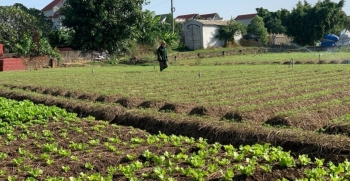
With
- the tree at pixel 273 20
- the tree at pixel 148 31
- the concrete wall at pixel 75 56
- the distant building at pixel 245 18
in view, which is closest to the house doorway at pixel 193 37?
the tree at pixel 148 31

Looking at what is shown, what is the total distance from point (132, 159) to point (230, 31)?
2005 inches

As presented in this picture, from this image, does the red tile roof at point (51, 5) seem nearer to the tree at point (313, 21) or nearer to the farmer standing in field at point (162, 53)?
the tree at point (313, 21)

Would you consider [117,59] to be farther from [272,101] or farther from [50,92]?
[272,101]

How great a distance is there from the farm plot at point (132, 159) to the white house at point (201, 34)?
4612cm

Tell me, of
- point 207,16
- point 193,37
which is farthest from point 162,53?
point 207,16

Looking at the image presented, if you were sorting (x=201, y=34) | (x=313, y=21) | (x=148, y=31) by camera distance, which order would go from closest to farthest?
1. (x=148, y=31)
2. (x=201, y=34)
3. (x=313, y=21)

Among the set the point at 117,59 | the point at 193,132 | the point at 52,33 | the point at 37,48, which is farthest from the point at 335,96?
the point at 52,33

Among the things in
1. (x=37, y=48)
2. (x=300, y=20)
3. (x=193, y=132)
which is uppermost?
(x=300, y=20)

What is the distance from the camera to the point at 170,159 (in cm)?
611

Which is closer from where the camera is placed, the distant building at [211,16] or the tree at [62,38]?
the tree at [62,38]

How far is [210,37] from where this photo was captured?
2183 inches

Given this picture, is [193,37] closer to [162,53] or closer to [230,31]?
[230,31]

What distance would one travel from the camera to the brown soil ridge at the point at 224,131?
6647 mm

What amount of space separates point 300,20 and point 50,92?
51.0 m
